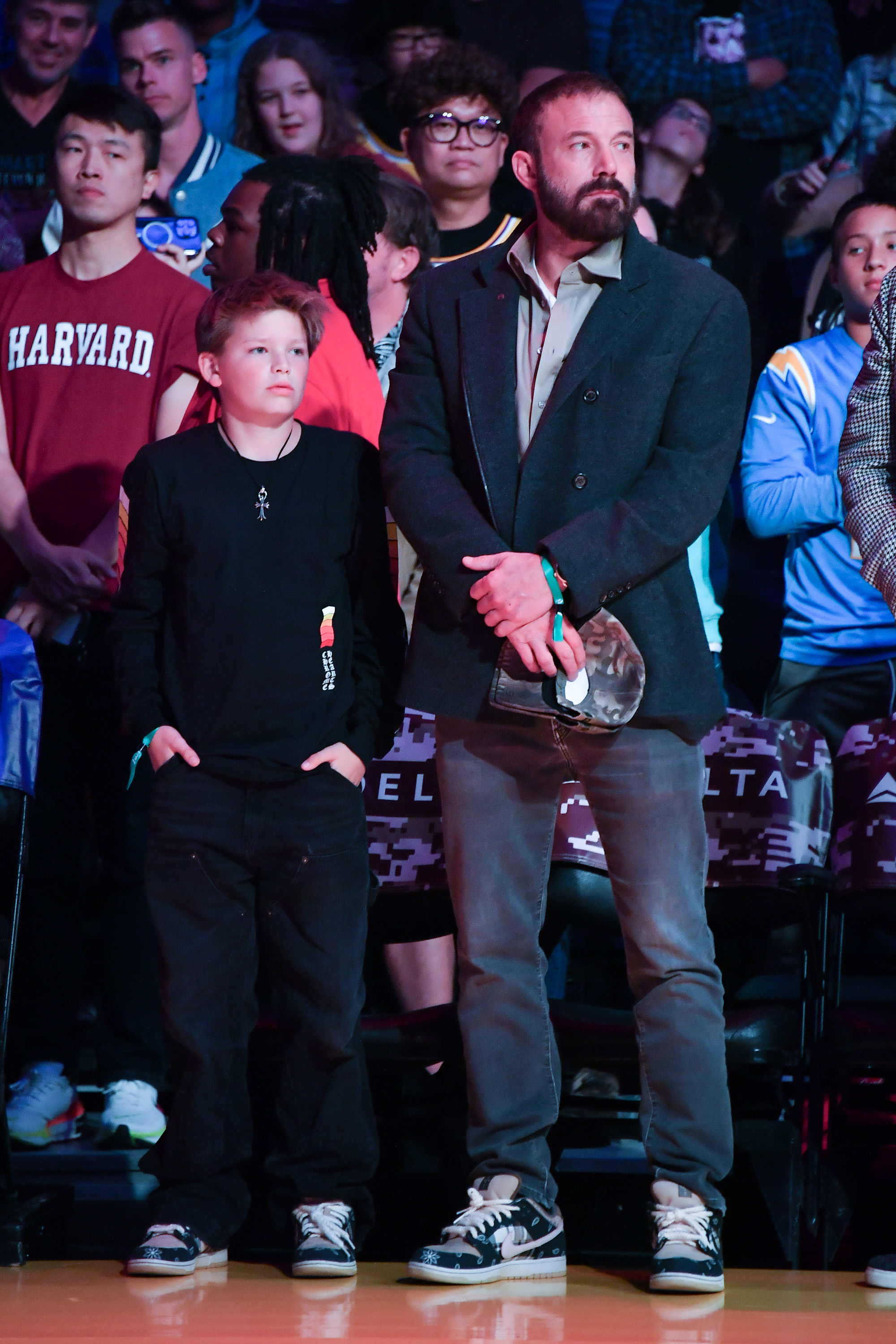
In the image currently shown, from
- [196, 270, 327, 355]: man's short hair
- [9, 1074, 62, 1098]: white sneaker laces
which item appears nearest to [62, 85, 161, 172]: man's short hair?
[196, 270, 327, 355]: man's short hair

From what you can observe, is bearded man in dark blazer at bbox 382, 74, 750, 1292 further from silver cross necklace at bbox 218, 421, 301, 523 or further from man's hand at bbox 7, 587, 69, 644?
man's hand at bbox 7, 587, 69, 644

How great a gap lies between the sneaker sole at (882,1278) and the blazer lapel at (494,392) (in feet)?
3.96

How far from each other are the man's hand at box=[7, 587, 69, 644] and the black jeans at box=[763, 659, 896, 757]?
1686 mm

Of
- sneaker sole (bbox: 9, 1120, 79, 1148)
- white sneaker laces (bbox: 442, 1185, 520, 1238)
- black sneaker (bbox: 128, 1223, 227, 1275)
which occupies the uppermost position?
white sneaker laces (bbox: 442, 1185, 520, 1238)

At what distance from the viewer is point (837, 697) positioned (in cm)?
380

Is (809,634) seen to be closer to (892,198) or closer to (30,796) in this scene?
(892,198)

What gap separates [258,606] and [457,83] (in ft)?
7.11

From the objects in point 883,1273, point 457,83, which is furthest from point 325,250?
point 883,1273

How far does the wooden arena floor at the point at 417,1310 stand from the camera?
199 cm

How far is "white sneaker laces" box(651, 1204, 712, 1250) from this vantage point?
7.34 ft

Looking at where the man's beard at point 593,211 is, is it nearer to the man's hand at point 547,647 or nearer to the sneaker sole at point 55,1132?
the man's hand at point 547,647

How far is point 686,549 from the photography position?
96.8 inches

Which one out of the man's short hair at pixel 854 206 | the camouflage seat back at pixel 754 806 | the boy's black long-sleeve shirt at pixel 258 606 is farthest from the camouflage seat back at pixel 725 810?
the man's short hair at pixel 854 206

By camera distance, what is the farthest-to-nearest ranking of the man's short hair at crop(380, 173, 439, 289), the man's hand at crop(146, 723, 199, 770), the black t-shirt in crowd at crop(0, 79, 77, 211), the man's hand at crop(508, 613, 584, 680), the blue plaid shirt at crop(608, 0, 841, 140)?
1. the blue plaid shirt at crop(608, 0, 841, 140)
2. the black t-shirt in crowd at crop(0, 79, 77, 211)
3. the man's short hair at crop(380, 173, 439, 289)
4. the man's hand at crop(146, 723, 199, 770)
5. the man's hand at crop(508, 613, 584, 680)
